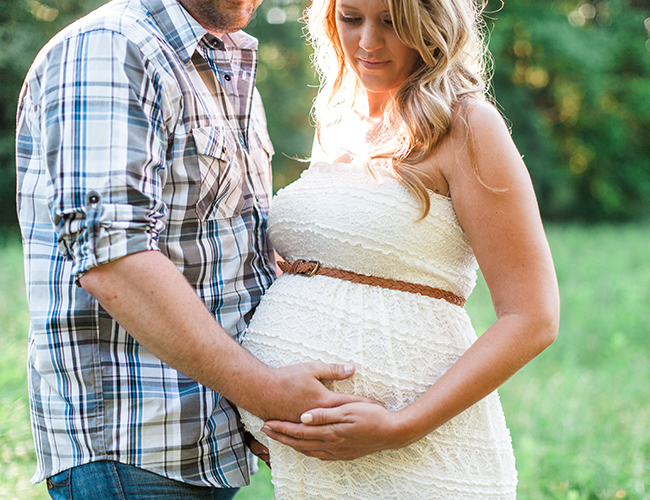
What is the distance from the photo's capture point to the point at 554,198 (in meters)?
17.9

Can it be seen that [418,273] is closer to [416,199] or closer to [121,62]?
[416,199]

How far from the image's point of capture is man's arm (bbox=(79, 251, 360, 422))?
4.14 ft

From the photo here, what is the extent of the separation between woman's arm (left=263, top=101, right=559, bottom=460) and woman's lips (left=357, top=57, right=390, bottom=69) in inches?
16.6

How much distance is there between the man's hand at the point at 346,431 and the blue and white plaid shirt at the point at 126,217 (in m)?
0.26

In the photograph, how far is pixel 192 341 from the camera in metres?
1.31

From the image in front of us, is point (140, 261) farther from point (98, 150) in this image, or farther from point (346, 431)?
point (346, 431)

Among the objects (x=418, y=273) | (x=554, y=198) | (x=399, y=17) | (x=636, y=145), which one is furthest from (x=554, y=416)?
(x=636, y=145)

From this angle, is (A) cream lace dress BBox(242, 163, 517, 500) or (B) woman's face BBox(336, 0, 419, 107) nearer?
(A) cream lace dress BBox(242, 163, 517, 500)

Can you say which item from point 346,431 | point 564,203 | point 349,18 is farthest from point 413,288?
point 564,203

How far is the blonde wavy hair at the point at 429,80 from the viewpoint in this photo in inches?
62.1

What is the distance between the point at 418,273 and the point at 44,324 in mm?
952

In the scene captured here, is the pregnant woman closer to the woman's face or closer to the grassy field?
the woman's face

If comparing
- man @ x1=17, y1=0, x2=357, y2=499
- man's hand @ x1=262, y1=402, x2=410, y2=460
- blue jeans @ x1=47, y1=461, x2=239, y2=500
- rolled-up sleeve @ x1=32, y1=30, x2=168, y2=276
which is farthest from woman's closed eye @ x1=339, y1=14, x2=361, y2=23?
blue jeans @ x1=47, y1=461, x2=239, y2=500

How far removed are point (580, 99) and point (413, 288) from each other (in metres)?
19.0
